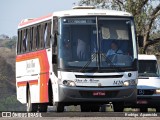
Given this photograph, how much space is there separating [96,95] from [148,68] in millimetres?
6867

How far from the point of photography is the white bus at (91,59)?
25000mm

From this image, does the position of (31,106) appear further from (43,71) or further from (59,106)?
(59,106)

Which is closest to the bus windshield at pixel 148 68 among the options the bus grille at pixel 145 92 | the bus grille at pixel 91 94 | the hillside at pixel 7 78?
the bus grille at pixel 145 92

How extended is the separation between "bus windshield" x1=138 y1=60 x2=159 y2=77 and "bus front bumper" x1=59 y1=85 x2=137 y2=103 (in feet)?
19.3

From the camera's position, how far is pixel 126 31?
85.2ft

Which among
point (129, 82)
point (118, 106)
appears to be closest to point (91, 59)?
point (129, 82)

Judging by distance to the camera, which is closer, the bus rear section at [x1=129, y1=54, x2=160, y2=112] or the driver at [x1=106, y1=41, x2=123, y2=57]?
the driver at [x1=106, y1=41, x2=123, y2=57]

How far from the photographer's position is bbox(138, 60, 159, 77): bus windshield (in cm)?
3128

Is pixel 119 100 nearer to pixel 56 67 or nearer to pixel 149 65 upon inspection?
pixel 56 67

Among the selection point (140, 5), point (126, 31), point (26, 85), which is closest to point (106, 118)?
point (126, 31)

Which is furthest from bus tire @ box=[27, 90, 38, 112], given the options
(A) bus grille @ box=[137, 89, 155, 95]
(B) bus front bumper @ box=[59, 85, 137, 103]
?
(B) bus front bumper @ box=[59, 85, 137, 103]

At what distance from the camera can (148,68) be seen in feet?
104

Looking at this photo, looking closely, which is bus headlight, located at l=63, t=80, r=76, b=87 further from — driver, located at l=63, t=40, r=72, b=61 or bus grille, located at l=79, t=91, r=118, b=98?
driver, located at l=63, t=40, r=72, b=61

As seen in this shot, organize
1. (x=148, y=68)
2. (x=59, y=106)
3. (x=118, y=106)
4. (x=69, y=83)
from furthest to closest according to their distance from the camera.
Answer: (x=148, y=68) → (x=118, y=106) → (x=59, y=106) → (x=69, y=83)
